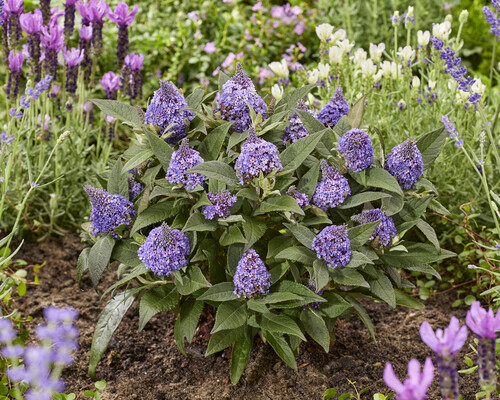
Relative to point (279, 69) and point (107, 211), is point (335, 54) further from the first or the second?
point (107, 211)

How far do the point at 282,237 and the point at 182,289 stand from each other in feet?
1.19

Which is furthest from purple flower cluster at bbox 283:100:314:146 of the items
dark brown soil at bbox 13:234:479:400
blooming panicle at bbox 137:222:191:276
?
dark brown soil at bbox 13:234:479:400

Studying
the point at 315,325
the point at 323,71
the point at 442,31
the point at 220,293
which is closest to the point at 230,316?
the point at 220,293

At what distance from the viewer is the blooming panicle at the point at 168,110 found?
1862 millimetres

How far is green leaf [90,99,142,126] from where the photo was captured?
6.55 ft

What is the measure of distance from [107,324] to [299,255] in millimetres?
714

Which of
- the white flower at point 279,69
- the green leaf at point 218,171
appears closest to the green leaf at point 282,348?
the green leaf at point 218,171

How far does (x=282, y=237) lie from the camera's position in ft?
6.14

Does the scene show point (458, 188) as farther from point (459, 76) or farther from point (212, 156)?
point (212, 156)

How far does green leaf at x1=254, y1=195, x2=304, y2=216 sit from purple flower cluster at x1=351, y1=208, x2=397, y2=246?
24 cm

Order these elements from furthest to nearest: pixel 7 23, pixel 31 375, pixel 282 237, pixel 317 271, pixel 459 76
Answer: pixel 7 23
pixel 459 76
pixel 282 237
pixel 317 271
pixel 31 375

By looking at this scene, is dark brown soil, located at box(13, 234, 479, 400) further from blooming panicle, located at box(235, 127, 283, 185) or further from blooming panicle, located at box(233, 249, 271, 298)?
blooming panicle, located at box(235, 127, 283, 185)

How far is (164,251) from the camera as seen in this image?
5.76 feet

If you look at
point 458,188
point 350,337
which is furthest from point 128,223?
point 458,188
